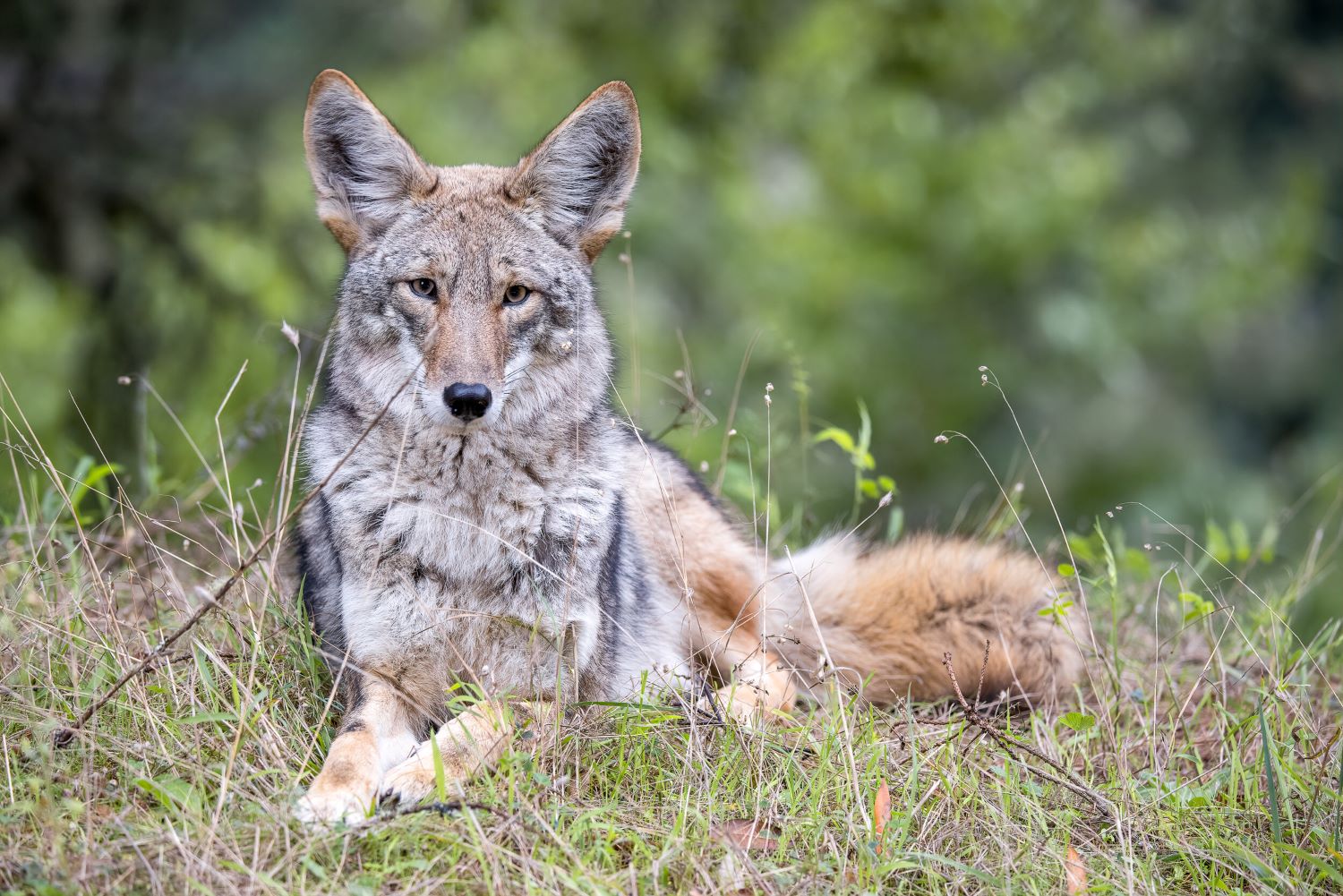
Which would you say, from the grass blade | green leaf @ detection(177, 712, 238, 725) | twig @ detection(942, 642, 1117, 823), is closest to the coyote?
green leaf @ detection(177, 712, 238, 725)

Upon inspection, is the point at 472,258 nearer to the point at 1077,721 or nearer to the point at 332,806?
the point at 332,806

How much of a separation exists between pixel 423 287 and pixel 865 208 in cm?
958

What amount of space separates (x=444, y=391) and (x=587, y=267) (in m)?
0.90

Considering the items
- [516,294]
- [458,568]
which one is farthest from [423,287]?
[458,568]

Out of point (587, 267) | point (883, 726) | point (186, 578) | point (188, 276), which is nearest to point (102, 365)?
point (188, 276)

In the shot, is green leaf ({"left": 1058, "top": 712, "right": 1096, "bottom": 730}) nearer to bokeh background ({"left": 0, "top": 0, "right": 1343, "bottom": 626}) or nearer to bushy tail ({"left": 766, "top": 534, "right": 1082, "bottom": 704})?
bushy tail ({"left": 766, "top": 534, "right": 1082, "bottom": 704})

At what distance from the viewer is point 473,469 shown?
3799mm

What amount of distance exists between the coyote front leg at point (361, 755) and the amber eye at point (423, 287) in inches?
46.8

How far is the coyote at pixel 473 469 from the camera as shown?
3625mm

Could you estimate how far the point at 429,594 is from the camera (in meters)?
3.70

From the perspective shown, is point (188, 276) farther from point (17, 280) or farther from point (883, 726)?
point (883, 726)

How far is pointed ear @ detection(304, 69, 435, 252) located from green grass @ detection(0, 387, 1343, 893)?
1023 mm

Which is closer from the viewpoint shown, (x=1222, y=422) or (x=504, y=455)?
(x=504, y=455)

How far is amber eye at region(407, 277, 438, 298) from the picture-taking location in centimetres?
381
